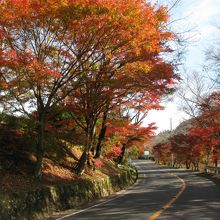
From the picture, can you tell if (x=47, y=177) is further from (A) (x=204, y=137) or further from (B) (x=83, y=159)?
(A) (x=204, y=137)

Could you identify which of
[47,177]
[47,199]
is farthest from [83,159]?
[47,199]

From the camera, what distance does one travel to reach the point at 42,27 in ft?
43.3

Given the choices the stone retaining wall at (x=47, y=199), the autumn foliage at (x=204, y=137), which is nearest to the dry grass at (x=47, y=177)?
the stone retaining wall at (x=47, y=199)

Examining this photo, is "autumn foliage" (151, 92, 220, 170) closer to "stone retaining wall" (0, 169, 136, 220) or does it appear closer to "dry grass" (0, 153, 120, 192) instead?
"dry grass" (0, 153, 120, 192)

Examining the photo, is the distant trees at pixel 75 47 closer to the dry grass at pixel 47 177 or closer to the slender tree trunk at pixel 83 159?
the dry grass at pixel 47 177

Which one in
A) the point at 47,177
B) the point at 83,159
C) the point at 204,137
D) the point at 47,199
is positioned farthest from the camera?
the point at 204,137

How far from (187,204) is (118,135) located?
599 inches

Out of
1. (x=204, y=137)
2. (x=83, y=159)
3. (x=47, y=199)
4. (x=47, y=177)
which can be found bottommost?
(x=47, y=199)

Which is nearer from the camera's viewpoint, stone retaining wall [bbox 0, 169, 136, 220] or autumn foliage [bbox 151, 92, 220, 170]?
stone retaining wall [bbox 0, 169, 136, 220]

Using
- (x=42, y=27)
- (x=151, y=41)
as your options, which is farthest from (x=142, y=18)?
(x=42, y=27)

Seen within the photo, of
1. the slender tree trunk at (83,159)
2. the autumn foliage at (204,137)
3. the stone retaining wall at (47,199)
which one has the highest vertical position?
the autumn foliage at (204,137)

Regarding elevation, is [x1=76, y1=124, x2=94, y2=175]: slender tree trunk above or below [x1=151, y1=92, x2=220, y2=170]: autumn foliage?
below

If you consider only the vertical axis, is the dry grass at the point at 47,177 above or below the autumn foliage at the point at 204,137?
below

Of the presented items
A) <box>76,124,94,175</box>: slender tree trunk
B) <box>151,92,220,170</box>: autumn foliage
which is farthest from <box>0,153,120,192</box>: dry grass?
<box>151,92,220,170</box>: autumn foliage
